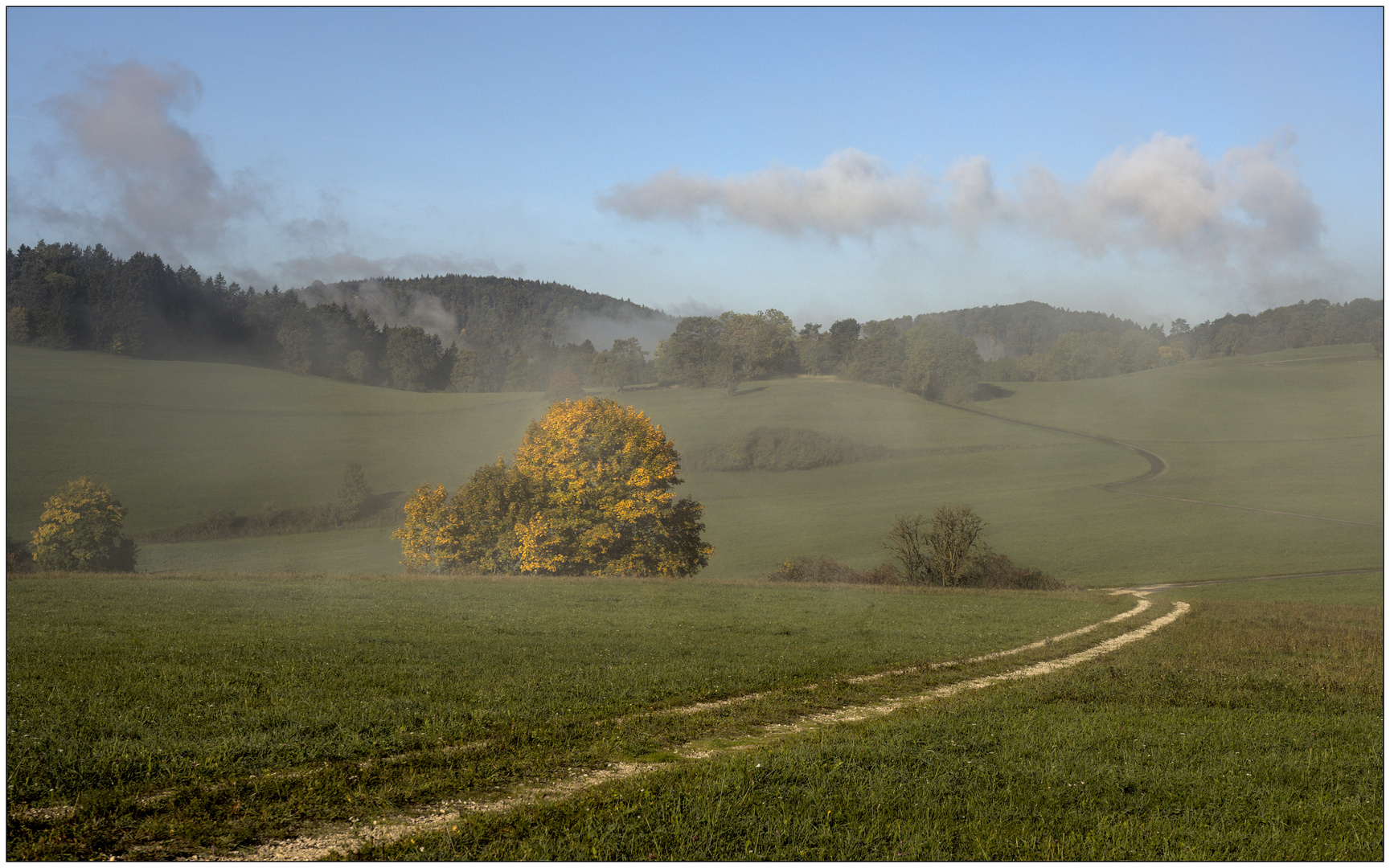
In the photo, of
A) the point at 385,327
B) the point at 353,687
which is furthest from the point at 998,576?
the point at 385,327

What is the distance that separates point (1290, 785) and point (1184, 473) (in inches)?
3420

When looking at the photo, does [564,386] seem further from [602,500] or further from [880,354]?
[602,500]

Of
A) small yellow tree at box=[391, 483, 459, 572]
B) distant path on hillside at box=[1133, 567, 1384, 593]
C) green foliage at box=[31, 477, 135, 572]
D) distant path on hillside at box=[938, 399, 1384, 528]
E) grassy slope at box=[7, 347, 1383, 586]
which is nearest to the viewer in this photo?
small yellow tree at box=[391, 483, 459, 572]

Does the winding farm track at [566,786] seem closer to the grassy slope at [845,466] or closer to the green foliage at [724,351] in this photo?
the grassy slope at [845,466]

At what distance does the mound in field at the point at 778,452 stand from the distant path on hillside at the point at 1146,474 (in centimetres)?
2459

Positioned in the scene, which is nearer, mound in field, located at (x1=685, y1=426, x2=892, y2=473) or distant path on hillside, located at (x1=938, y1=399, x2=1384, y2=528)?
distant path on hillside, located at (x1=938, y1=399, x2=1384, y2=528)

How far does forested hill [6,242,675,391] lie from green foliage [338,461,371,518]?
136 ft

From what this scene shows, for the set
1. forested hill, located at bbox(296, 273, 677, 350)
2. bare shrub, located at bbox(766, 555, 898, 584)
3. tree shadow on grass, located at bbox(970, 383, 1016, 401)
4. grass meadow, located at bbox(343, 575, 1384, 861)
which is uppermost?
forested hill, located at bbox(296, 273, 677, 350)

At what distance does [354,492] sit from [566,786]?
76.2m

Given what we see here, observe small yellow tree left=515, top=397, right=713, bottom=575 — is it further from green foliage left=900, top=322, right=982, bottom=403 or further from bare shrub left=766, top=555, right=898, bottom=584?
green foliage left=900, top=322, right=982, bottom=403

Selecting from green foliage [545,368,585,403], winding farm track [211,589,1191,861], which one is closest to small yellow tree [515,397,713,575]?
winding farm track [211,589,1191,861]

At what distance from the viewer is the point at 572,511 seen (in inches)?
1684

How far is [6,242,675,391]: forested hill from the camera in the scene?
102562mm

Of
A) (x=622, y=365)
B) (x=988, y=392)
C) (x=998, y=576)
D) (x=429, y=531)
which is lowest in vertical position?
(x=998, y=576)
